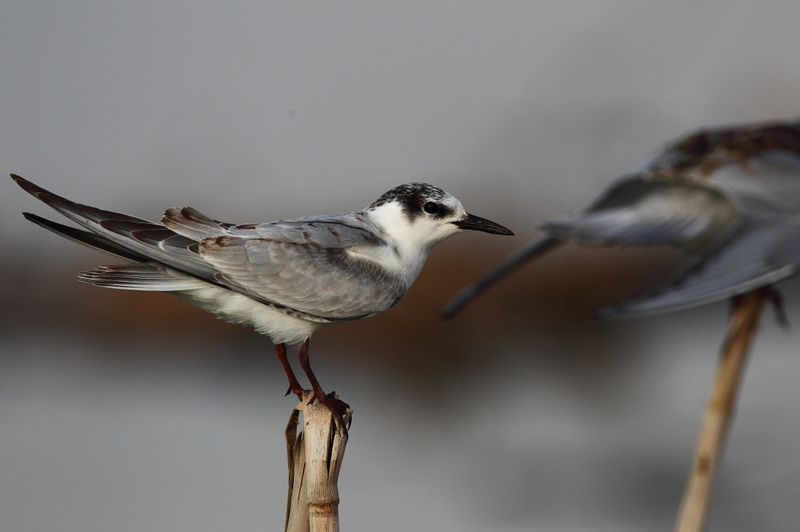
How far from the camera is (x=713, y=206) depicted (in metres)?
2.34

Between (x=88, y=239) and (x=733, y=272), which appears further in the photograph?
(x=733, y=272)

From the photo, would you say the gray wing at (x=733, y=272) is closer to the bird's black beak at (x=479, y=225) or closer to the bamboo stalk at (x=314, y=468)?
the bird's black beak at (x=479, y=225)

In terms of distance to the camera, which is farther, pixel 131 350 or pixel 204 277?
pixel 131 350

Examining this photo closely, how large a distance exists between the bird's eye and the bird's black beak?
A: 0.18 ft

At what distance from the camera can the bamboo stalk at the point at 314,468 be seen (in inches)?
70.7

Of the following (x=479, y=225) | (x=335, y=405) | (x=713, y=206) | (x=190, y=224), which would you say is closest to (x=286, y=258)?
(x=190, y=224)

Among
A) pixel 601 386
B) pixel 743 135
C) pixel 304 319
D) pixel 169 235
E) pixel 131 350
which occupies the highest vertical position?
pixel 131 350

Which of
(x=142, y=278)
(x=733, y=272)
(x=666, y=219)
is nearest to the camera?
(x=142, y=278)

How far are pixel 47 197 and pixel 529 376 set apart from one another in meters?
4.78

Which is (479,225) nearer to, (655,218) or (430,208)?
(430,208)

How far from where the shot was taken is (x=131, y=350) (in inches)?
229

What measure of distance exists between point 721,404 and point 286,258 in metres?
1.09

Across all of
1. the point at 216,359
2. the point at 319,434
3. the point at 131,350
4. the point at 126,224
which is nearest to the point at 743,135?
the point at 319,434

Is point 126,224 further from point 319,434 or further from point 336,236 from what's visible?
point 319,434
